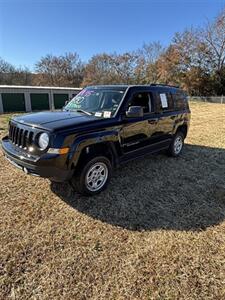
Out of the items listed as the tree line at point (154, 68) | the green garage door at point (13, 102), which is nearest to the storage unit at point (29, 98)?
the green garage door at point (13, 102)

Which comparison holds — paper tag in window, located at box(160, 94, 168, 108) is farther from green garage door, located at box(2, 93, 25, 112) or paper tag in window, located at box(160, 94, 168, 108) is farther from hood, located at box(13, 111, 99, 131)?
green garage door, located at box(2, 93, 25, 112)

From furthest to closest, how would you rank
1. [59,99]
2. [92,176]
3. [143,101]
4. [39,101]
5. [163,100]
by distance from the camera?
1. [59,99]
2. [39,101]
3. [163,100]
4. [143,101]
5. [92,176]

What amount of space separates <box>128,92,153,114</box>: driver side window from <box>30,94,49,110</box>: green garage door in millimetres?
20796

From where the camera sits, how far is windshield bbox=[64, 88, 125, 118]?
12.4ft

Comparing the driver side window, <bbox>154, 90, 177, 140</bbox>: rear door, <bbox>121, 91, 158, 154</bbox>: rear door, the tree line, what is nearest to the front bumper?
<bbox>121, 91, 158, 154</bbox>: rear door

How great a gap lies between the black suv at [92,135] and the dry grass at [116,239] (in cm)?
54

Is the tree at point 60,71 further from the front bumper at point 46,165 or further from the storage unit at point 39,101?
the front bumper at point 46,165

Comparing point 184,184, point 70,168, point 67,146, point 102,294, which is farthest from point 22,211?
point 184,184

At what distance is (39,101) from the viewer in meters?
23.0

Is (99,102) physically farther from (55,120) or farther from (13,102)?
(13,102)

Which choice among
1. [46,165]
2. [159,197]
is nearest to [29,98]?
[46,165]

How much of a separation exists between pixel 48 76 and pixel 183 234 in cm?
4564

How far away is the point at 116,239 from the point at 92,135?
151 centimetres

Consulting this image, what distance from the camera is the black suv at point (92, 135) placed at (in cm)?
291
